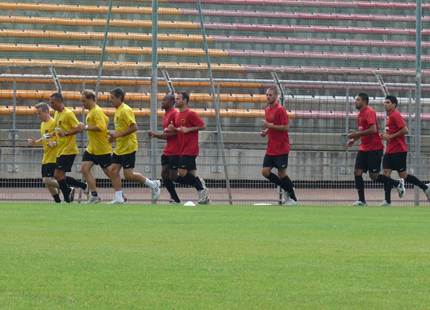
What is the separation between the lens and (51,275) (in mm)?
7074

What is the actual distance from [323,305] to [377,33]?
2365 centimetres

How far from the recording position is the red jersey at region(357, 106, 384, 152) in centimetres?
1880


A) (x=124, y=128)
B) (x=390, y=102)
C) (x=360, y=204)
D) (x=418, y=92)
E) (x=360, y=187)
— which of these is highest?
(x=418, y=92)

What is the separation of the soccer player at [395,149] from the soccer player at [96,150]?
4.00 metres

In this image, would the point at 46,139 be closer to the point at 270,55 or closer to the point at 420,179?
the point at 420,179

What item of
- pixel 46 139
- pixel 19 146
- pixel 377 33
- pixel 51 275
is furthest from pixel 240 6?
pixel 51 275

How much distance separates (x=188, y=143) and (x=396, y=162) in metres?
3.12

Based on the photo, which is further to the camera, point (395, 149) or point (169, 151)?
point (395, 149)

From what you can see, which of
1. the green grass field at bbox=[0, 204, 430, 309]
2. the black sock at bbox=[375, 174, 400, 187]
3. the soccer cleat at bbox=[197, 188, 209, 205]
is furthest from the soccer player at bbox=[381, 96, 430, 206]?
the green grass field at bbox=[0, 204, 430, 309]

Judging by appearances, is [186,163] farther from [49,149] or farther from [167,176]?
[49,149]

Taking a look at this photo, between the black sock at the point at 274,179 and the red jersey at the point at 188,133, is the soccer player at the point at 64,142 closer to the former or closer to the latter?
the red jersey at the point at 188,133

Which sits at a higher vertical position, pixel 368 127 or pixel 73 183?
pixel 368 127

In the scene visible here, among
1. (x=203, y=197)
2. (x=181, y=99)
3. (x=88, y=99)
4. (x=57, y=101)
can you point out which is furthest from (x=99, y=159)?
(x=203, y=197)

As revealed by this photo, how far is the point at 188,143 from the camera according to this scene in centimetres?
1872
